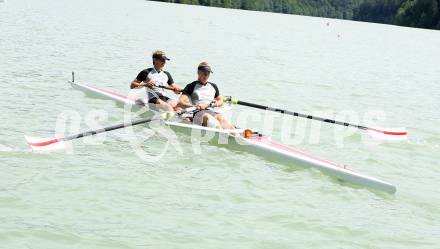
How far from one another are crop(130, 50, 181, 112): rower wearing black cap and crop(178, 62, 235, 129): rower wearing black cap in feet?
5.22

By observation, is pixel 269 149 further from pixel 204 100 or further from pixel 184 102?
pixel 184 102

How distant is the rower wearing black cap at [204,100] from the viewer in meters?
13.8

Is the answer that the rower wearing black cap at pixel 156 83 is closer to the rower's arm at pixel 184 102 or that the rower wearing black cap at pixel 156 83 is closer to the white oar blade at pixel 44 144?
the rower's arm at pixel 184 102

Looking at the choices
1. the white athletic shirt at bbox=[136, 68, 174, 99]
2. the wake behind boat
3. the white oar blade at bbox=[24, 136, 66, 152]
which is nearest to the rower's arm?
the wake behind boat

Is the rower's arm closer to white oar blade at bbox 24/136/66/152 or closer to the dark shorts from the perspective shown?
the dark shorts

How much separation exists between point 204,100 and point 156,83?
223 cm

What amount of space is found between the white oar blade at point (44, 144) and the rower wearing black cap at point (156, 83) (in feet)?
13.7

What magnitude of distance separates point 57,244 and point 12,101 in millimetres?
10247

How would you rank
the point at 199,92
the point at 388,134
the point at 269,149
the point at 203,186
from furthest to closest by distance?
the point at 388,134 < the point at 199,92 < the point at 269,149 < the point at 203,186

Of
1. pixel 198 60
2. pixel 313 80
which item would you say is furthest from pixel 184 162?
pixel 198 60

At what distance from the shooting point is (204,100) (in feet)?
46.8

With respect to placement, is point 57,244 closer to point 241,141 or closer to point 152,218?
point 152,218

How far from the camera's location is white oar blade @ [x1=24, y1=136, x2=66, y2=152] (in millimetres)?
11836

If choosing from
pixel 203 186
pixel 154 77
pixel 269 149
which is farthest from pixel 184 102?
pixel 203 186
